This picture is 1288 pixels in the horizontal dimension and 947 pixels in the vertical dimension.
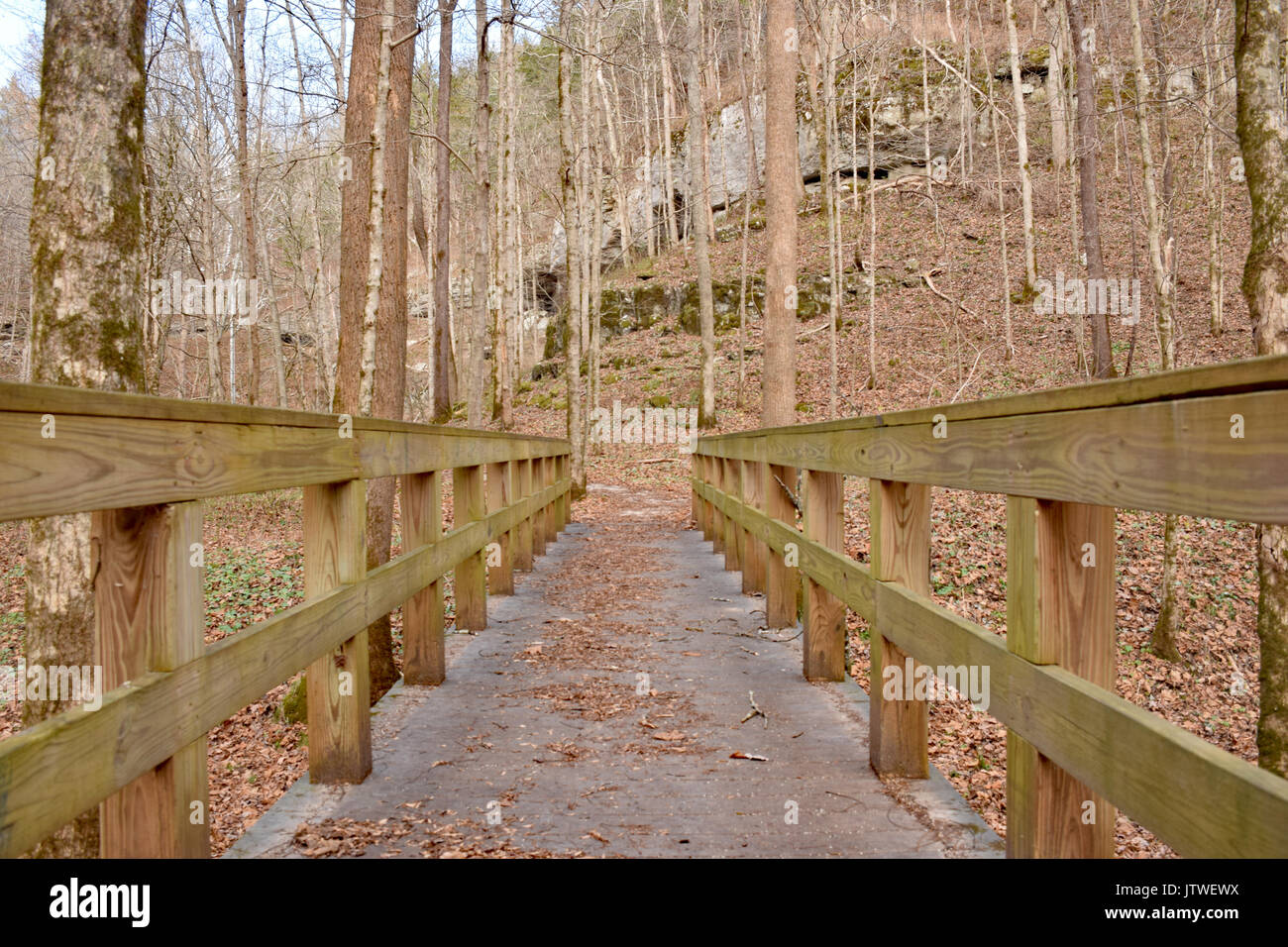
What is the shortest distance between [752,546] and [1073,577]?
17.2 ft

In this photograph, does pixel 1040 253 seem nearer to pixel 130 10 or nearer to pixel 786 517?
pixel 786 517

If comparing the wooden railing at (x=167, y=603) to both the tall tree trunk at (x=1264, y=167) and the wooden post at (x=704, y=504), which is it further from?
the wooden post at (x=704, y=504)

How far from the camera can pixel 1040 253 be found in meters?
27.8

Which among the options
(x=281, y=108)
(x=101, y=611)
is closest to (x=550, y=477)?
(x=101, y=611)

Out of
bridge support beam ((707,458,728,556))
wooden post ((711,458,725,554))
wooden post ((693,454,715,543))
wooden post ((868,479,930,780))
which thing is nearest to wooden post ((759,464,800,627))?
wooden post ((868,479,930,780))

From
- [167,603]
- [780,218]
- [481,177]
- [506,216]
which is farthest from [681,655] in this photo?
[506,216]

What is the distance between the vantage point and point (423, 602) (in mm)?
4641

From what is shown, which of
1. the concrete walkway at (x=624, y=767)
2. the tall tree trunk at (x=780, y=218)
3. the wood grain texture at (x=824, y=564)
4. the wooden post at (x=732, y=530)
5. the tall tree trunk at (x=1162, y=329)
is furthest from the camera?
the tall tree trunk at (x=780, y=218)

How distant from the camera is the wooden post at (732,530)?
8.54 meters

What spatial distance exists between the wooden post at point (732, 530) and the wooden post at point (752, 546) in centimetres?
85

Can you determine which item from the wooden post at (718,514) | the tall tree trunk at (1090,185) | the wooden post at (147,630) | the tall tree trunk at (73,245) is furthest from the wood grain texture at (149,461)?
the tall tree trunk at (1090,185)

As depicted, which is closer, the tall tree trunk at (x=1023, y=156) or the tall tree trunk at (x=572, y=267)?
the tall tree trunk at (x=572, y=267)

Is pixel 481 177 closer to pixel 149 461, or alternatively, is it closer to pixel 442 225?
pixel 442 225
